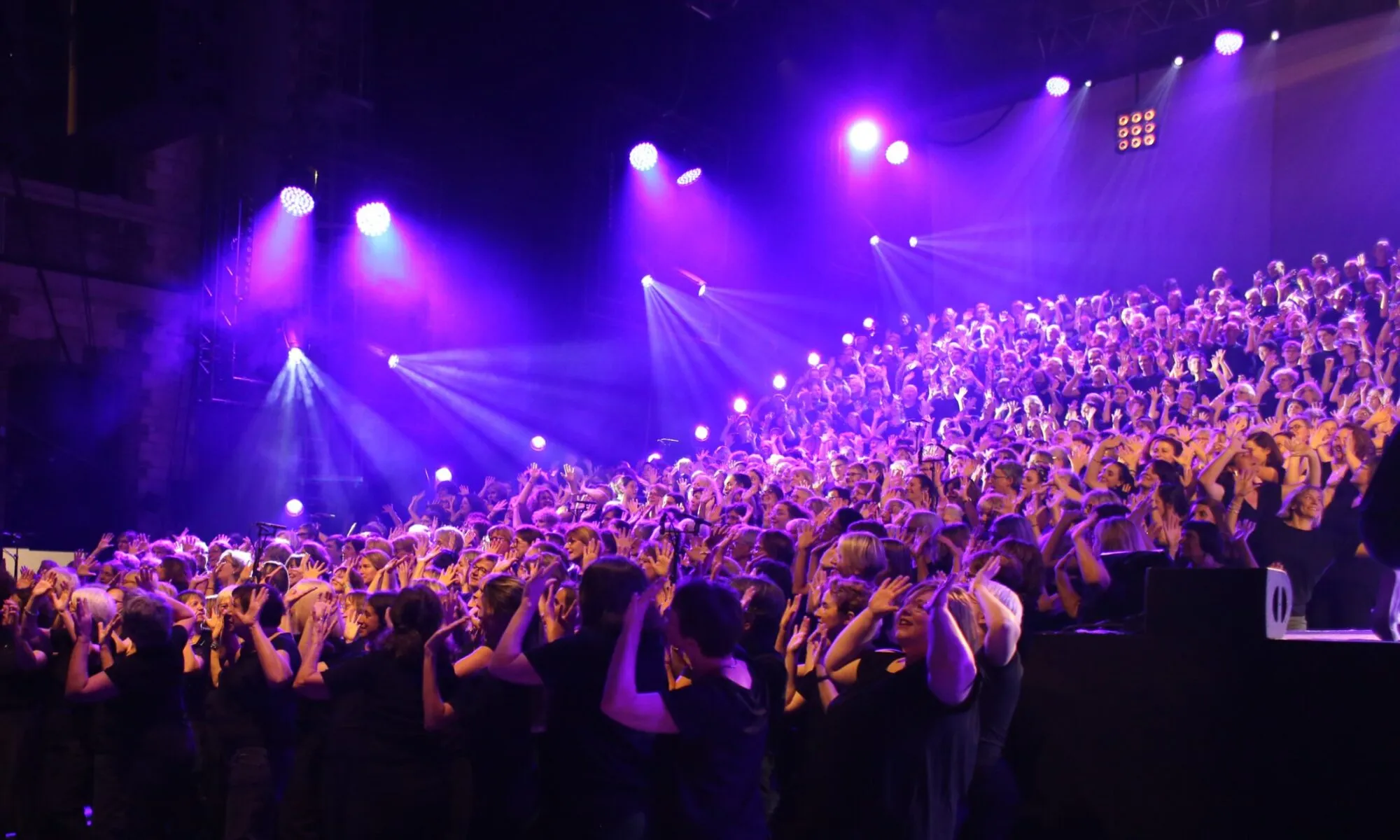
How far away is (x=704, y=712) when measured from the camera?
3.43m

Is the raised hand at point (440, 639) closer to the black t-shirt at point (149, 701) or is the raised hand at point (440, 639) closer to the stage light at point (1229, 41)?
the black t-shirt at point (149, 701)

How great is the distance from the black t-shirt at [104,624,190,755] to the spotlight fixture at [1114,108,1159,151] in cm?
1679

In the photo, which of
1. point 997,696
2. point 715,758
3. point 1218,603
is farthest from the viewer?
point 997,696

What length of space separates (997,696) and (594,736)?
4.60ft

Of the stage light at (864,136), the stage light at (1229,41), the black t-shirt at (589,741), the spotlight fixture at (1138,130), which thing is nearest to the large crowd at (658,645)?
the black t-shirt at (589,741)

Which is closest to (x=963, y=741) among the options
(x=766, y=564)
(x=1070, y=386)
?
(x=766, y=564)

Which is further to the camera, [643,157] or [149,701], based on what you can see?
[643,157]

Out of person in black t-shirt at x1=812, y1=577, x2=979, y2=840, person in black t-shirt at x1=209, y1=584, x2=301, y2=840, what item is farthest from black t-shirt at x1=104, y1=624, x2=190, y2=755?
person in black t-shirt at x1=812, y1=577, x2=979, y2=840

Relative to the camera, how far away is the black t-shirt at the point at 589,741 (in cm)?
367

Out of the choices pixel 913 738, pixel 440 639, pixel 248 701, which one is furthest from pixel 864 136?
pixel 913 738

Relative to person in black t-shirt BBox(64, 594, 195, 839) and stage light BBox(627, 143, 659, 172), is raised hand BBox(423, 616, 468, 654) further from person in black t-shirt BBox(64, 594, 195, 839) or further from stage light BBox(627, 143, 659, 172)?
stage light BBox(627, 143, 659, 172)

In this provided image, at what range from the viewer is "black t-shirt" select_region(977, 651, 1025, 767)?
3.95m

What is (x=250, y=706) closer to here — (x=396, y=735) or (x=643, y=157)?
(x=396, y=735)

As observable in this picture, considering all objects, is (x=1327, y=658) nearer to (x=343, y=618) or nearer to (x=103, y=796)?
(x=343, y=618)
